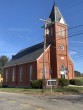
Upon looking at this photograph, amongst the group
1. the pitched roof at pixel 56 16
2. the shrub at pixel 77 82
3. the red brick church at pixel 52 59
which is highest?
the pitched roof at pixel 56 16

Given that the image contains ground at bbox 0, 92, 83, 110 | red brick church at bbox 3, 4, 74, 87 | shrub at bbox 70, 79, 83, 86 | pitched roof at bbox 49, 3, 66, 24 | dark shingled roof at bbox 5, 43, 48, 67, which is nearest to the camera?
ground at bbox 0, 92, 83, 110

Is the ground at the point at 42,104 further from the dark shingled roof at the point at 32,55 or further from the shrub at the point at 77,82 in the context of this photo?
the dark shingled roof at the point at 32,55

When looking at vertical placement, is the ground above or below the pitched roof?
below

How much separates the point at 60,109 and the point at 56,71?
3798 cm

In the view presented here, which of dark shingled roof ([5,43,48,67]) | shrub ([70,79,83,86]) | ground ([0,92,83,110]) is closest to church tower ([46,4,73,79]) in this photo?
dark shingled roof ([5,43,48,67])

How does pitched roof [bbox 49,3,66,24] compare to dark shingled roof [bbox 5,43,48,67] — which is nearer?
dark shingled roof [bbox 5,43,48,67]

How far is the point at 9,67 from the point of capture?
6638cm

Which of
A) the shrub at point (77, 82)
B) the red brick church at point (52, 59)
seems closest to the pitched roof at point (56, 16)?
the red brick church at point (52, 59)

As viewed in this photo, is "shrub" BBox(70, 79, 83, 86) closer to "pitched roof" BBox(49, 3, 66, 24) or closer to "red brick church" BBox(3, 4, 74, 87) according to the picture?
"red brick church" BBox(3, 4, 74, 87)

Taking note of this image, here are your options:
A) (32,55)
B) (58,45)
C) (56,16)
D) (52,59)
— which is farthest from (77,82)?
(56,16)

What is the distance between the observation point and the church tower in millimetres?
54616

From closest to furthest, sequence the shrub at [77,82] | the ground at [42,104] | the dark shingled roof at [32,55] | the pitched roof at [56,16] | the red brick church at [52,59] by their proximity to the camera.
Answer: the ground at [42,104]
the shrub at [77,82]
the red brick church at [52,59]
the dark shingled roof at [32,55]
the pitched roof at [56,16]

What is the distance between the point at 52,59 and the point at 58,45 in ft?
11.2

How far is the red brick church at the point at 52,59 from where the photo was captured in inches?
2126
